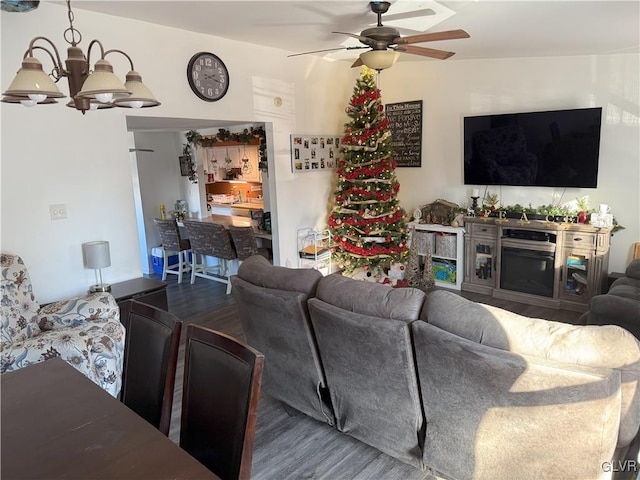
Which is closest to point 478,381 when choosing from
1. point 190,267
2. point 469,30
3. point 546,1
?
point 546,1

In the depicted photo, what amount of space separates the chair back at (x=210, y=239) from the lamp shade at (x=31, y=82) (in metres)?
3.96

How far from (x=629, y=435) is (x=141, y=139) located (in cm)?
718

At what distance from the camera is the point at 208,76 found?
14.7 ft

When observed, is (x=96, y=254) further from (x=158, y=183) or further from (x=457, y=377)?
(x=158, y=183)

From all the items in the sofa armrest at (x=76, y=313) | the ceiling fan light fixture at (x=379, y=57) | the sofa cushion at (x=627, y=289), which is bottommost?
the sofa cushion at (x=627, y=289)

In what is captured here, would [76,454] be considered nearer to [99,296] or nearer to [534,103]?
[99,296]

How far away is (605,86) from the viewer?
4668 mm

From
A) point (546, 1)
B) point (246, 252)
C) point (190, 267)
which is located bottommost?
point (190, 267)

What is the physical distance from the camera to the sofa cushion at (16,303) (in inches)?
114

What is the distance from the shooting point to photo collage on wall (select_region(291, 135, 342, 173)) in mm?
5627

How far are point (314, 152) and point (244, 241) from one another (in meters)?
1.52

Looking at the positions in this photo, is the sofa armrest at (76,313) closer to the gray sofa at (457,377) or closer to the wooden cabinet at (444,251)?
the gray sofa at (457,377)

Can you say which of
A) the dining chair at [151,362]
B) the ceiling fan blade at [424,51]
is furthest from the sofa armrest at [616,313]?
the dining chair at [151,362]

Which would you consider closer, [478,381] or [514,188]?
[478,381]
